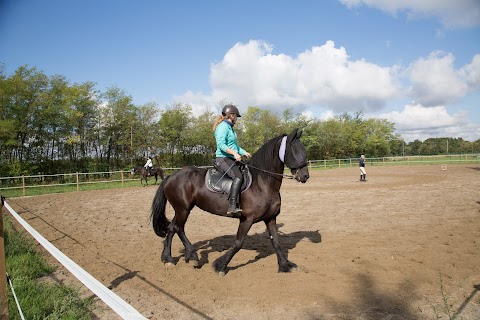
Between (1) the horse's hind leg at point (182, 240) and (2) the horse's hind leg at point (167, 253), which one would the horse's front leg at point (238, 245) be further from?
(2) the horse's hind leg at point (167, 253)

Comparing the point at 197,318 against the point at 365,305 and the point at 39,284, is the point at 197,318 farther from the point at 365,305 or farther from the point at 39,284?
the point at 39,284

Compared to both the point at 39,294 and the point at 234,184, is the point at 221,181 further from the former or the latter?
the point at 39,294

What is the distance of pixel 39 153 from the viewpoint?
101 ft

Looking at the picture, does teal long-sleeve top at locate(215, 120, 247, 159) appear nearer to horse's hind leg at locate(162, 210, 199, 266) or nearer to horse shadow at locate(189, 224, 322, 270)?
horse's hind leg at locate(162, 210, 199, 266)

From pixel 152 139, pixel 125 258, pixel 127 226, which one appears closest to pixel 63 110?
pixel 152 139

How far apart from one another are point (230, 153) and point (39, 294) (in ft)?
11.6

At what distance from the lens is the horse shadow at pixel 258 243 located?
6.34m

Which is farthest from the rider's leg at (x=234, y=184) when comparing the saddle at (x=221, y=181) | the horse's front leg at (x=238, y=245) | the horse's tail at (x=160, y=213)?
the horse's tail at (x=160, y=213)

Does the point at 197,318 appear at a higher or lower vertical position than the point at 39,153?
lower

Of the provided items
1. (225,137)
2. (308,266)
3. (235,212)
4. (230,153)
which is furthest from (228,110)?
(308,266)

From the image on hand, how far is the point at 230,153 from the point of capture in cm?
521

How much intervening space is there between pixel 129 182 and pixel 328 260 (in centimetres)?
2345

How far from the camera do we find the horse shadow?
6.34 m

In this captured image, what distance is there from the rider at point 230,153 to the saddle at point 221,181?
0.13 meters
